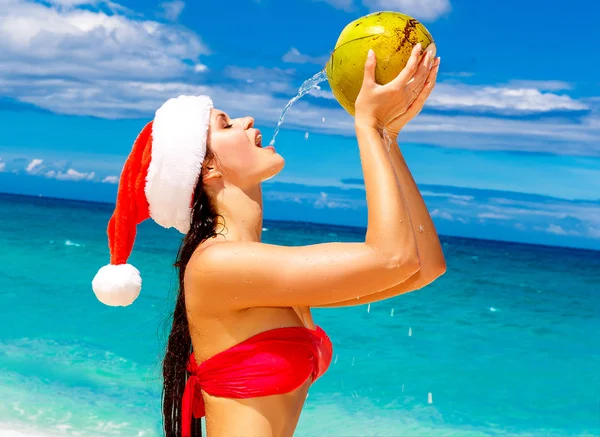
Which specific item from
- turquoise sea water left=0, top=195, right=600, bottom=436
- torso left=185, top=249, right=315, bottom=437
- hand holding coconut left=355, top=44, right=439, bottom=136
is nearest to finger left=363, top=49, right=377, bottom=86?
hand holding coconut left=355, top=44, right=439, bottom=136

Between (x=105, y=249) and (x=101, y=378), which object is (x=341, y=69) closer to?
(x=101, y=378)

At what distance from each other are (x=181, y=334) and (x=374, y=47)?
1217 mm

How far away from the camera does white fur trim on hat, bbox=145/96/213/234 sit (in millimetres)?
2607

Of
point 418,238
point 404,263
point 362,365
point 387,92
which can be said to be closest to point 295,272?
point 404,263

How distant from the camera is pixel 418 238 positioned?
2791 millimetres

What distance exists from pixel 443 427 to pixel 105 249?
1849 cm

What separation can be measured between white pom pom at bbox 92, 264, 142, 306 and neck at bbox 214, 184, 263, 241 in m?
0.41

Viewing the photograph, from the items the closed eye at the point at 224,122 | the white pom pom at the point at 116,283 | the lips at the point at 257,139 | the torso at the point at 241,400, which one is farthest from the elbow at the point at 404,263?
the white pom pom at the point at 116,283

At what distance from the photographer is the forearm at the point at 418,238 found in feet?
9.17

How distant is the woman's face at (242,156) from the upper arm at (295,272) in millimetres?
300

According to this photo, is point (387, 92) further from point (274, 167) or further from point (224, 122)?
point (224, 122)

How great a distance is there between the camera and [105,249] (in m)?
25.1

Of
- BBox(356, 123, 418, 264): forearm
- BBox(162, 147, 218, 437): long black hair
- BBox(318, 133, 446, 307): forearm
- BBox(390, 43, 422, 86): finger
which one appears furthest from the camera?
BBox(318, 133, 446, 307): forearm

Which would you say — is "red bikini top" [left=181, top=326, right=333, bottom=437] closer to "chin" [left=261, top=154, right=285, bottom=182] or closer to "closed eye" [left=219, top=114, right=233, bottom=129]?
"chin" [left=261, top=154, right=285, bottom=182]
